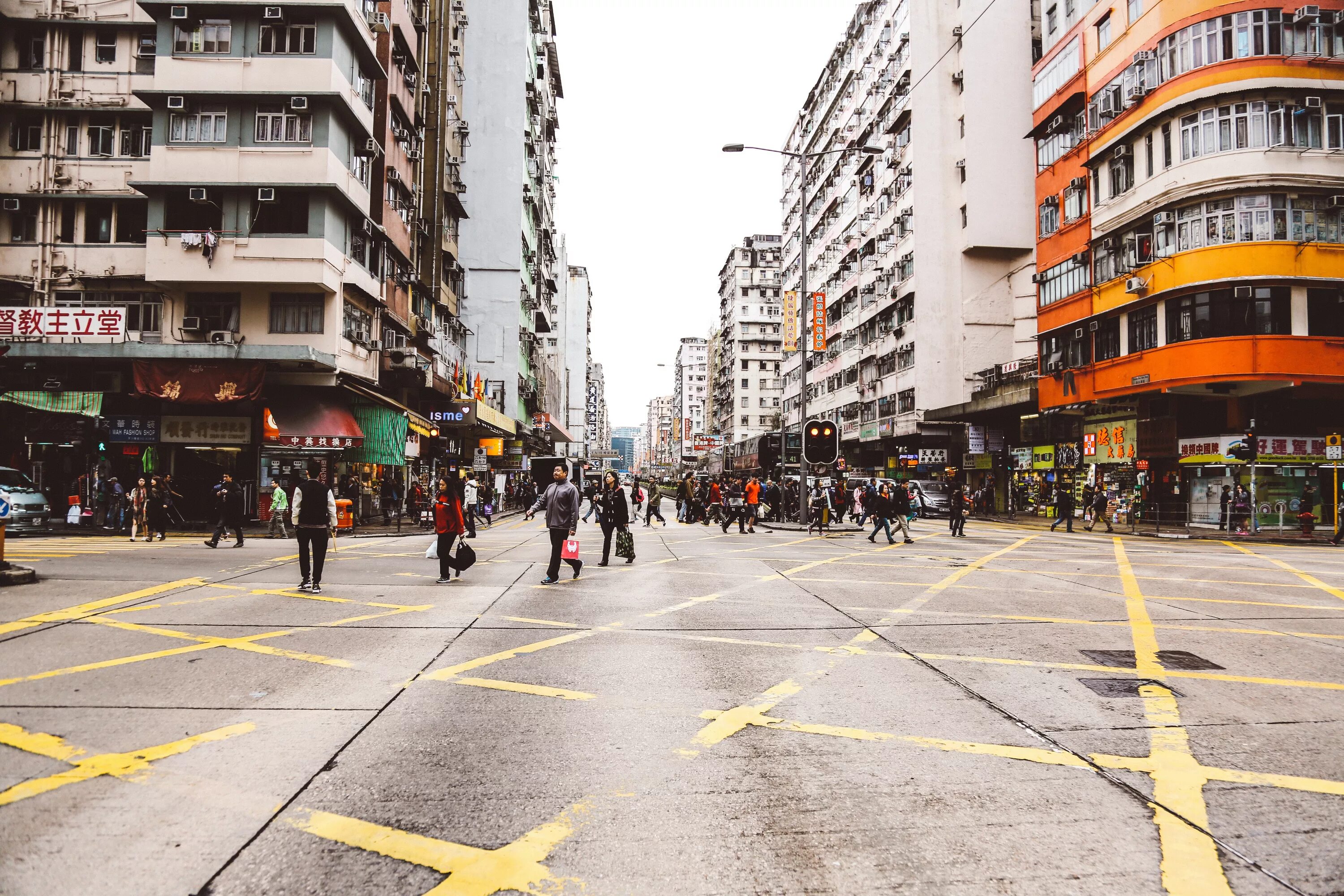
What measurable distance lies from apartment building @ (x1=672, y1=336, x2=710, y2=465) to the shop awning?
413 feet

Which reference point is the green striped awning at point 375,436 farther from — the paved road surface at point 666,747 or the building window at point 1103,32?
the building window at point 1103,32

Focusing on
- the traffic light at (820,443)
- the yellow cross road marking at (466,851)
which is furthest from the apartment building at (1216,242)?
the yellow cross road marking at (466,851)

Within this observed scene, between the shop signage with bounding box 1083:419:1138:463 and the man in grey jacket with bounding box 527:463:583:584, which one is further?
the shop signage with bounding box 1083:419:1138:463

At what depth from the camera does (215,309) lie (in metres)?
25.9

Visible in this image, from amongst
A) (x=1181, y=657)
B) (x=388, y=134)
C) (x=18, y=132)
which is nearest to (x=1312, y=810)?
(x=1181, y=657)

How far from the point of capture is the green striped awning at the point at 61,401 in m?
25.5

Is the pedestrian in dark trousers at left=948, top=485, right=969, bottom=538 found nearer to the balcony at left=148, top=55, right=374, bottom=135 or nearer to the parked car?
the balcony at left=148, top=55, right=374, bottom=135

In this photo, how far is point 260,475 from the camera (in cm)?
2597

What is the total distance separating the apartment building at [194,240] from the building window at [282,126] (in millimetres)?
52

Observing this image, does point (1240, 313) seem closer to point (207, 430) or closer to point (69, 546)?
point (207, 430)

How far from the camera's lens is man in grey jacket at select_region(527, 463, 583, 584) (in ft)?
41.9

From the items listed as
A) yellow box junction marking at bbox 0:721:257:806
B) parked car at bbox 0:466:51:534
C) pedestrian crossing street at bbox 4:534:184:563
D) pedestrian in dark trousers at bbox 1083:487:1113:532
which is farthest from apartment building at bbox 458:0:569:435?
yellow box junction marking at bbox 0:721:257:806

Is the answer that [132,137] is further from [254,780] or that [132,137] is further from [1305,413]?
[1305,413]

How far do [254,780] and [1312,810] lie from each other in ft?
16.2
